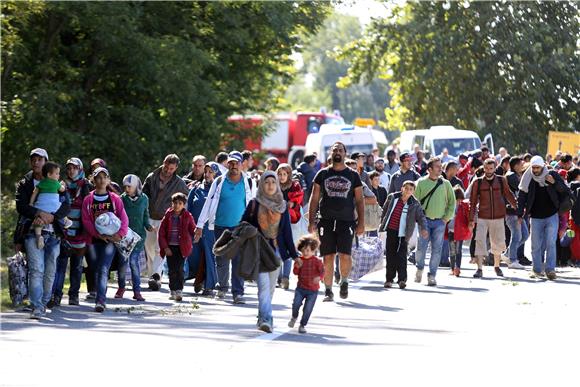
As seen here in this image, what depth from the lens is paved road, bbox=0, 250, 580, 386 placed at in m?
11.4

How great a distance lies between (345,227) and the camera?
718 inches

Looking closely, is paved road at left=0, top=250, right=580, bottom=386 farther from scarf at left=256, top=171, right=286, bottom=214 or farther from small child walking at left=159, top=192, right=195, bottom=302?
scarf at left=256, top=171, right=286, bottom=214

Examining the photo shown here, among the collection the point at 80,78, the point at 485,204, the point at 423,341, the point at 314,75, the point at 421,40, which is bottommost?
the point at 423,341

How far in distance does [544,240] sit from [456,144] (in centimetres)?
2255

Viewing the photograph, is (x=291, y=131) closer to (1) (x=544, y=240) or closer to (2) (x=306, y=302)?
(1) (x=544, y=240)

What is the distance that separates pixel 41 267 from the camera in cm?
1616

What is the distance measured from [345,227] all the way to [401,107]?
152ft

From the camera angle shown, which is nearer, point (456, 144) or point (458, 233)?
point (458, 233)

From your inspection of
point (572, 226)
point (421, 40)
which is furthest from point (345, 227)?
point (421, 40)

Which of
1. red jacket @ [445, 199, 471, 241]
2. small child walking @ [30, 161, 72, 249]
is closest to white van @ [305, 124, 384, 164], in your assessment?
red jacket @ [445, 199, 471, 241]

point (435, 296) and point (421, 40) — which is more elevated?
point (421, 40)

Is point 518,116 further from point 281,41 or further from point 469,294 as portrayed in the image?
point 469,294

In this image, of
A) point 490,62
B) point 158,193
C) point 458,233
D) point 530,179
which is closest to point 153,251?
point 158,193

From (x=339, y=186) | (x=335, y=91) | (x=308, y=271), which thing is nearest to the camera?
(x=308, y=271)
